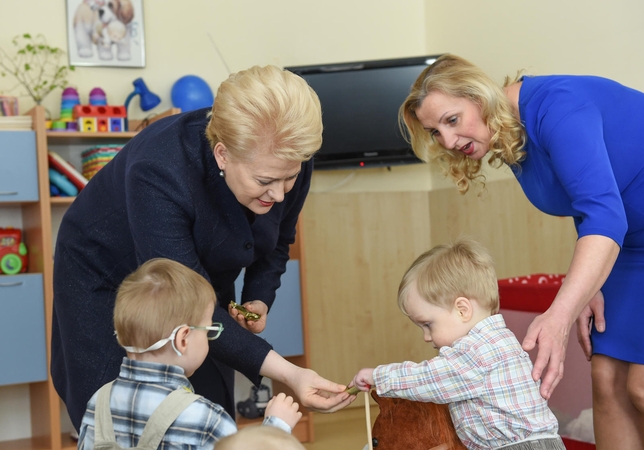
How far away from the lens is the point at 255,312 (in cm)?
194

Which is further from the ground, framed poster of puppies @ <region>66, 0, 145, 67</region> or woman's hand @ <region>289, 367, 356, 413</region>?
framed poster of puppies @ <region>66, 0, 145, 67</region>

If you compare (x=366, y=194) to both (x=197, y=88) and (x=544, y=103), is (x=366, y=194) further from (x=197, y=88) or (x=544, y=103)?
(x=544, y=103)

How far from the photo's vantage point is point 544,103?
1694 millimetres

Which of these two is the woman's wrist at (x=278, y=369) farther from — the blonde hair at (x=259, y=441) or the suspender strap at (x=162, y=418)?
the blonde hair at (x=259, y=441)

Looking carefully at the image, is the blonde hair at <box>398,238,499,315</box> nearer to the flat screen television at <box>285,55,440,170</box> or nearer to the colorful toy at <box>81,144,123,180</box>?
the colorful toy at <box>81,144,123,180</box>

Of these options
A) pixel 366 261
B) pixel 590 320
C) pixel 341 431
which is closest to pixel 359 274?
pixel 366 261

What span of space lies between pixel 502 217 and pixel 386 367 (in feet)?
8.53

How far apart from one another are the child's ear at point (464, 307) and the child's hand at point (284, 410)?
464mm

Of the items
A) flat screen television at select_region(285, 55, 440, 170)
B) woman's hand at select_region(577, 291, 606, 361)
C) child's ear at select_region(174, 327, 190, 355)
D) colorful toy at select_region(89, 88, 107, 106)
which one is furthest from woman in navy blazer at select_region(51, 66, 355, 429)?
flat screen television at select_region(285, 55, 440, 170)

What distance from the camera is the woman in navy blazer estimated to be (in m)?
1.51

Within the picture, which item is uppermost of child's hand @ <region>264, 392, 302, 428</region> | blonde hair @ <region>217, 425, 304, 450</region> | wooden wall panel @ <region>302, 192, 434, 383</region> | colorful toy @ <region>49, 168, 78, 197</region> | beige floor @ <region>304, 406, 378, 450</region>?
colorful toy @ <region>49, 168, 78, 197</region>

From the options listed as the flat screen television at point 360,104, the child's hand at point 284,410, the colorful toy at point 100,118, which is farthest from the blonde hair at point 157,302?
the flat screen television at point 360,104

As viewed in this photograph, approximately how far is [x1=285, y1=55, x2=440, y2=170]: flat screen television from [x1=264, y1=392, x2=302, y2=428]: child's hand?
3.00 m

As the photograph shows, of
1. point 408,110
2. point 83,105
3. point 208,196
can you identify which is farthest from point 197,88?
point 208,196
